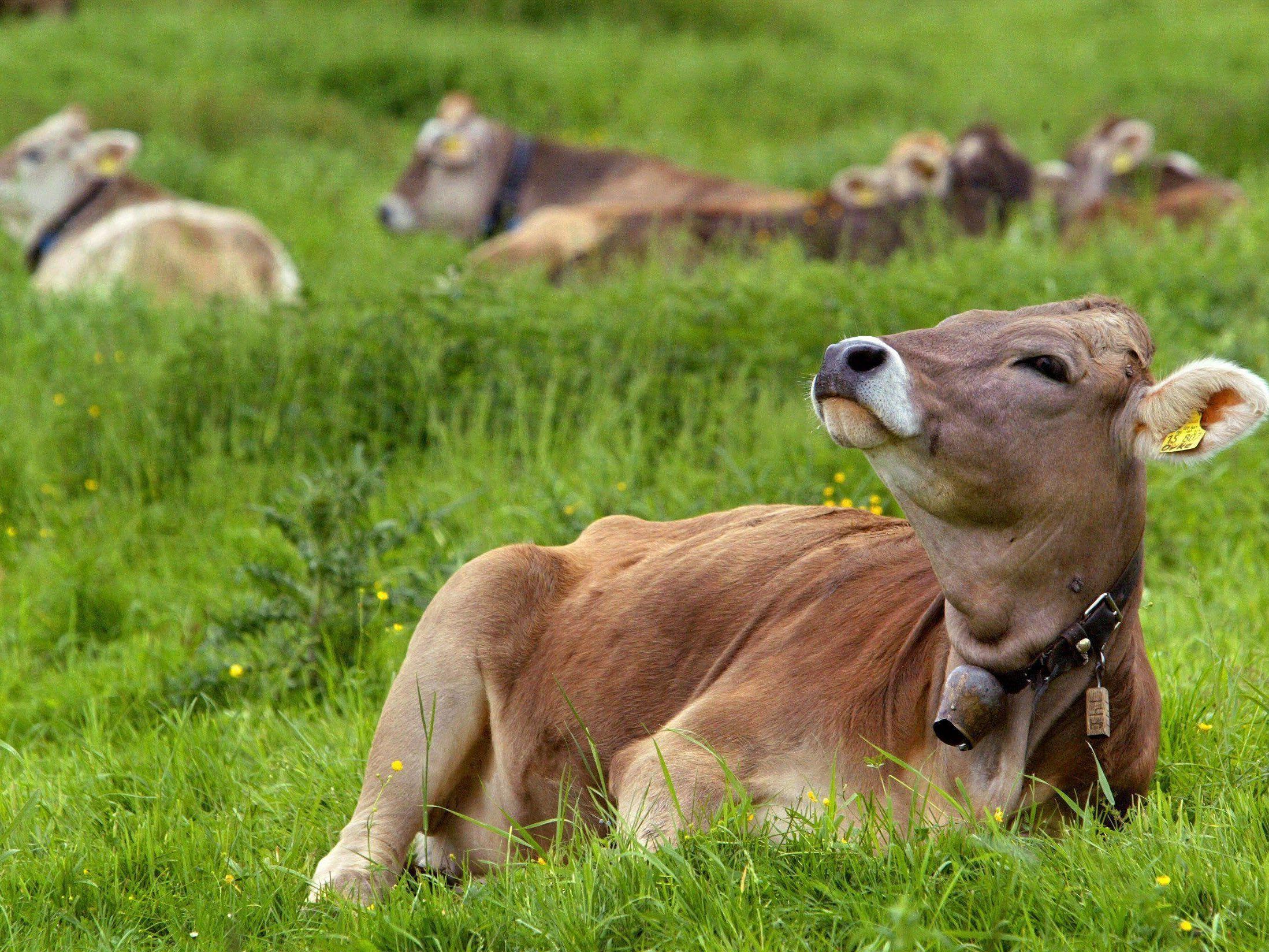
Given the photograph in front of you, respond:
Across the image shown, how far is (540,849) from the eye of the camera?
304cm

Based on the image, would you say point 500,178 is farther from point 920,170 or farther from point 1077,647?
point 1077,647

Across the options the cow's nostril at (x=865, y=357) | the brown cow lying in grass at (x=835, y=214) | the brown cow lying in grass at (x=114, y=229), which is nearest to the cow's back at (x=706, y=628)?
→ the cow's nostril at (x=865, y=357)

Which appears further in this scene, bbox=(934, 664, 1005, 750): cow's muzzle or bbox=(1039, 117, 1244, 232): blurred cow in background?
bbox=(1039, 117, 1244, 232): blurred cow in background

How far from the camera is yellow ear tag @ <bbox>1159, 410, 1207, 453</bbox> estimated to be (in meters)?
2.82

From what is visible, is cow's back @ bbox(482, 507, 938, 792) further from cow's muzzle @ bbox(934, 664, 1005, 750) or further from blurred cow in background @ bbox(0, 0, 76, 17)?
blurred cow in background @ bbox(0, 0, 76, 17)

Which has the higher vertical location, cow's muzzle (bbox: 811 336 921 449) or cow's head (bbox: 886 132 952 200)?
cow's muzzle (bbox: 811 336 921 449)

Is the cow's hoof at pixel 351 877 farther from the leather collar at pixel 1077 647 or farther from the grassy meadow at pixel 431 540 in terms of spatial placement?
the leather collar at pixel 1077 647

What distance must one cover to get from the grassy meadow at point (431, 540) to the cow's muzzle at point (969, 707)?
20 cm

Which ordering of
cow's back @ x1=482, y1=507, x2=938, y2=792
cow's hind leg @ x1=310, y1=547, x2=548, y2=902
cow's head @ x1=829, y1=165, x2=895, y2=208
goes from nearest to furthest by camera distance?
1. cow's back @ x1=482, y1=507, x2=938, y2=792
2. cow's hind leg @ x1=310, y1=547, x2=548, y2=902
3. cow's head @ x1=829, y1=165, x2=895, y2=208

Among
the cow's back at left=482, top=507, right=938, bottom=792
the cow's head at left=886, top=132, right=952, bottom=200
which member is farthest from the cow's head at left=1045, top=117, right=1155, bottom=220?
the cow's back at left=482, top=507, right=938, bottom=792

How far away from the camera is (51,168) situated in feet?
35.9

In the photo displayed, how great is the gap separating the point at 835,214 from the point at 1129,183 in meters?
2.72

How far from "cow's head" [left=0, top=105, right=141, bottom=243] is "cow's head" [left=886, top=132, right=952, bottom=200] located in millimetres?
5476

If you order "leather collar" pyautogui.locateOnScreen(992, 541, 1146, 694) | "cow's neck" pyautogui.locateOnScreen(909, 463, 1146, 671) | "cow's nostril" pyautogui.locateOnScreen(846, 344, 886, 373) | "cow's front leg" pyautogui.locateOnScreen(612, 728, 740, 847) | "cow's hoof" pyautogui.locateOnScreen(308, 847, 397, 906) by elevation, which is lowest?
"cow's hoof" pyautogui.locateOnScreen(308, 847, 397, 906)
